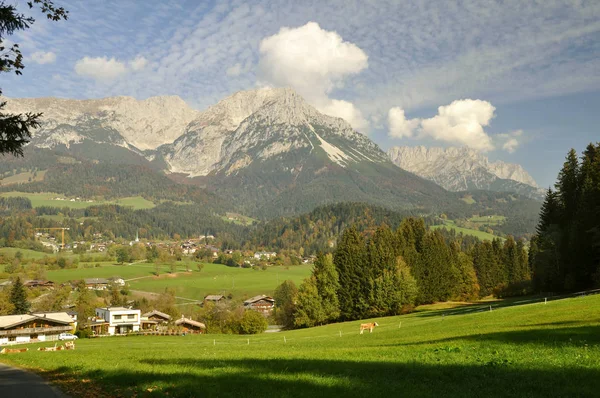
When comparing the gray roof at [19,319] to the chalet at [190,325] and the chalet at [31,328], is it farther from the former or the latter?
the chalet at [190,325]

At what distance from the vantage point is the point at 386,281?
74.9m

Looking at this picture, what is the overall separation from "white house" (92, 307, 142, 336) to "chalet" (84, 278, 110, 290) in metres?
48.9

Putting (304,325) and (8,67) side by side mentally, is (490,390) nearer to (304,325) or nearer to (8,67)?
(8,67)

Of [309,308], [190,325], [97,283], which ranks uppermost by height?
[97,283]

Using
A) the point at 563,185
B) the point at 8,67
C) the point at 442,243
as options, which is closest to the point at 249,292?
the point at 442,243

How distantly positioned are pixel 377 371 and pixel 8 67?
15.5 meters

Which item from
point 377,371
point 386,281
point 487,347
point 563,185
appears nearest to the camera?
point 377,371

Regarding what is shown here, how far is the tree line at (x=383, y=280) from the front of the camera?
75.4 m

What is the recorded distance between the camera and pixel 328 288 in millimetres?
77562

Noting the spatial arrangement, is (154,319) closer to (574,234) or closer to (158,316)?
(158,316)

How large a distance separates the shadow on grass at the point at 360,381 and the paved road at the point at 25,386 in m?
1.71

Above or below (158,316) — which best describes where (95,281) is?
above

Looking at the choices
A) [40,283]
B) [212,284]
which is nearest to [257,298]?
[212,284]

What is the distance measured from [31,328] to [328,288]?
6013 centimetres
